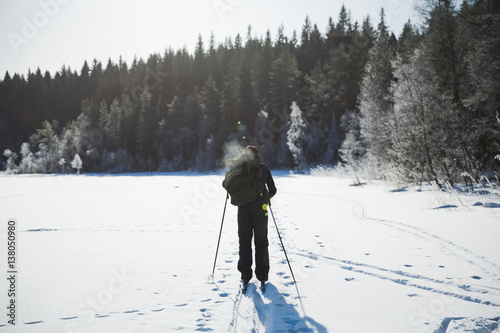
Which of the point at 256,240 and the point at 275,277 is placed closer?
the point at 256,240

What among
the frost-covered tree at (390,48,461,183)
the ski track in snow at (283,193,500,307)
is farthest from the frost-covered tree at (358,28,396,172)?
the ski track in snow at (283,193,500,307)

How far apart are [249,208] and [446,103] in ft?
44.7

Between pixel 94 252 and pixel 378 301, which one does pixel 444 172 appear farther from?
pixel 94 252

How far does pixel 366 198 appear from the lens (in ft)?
36.7

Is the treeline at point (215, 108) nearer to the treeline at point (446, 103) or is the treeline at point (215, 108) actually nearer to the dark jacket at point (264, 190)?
the treeline at point (446, 103)

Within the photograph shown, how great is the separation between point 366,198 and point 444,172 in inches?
210

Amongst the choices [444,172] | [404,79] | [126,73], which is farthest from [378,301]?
[126,73]

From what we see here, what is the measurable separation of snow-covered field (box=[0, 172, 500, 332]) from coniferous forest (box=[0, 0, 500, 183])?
3.48 meters

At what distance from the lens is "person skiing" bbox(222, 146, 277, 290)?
146 inches

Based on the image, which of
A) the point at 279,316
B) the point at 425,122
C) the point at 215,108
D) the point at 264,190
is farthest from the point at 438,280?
the point at 215,108

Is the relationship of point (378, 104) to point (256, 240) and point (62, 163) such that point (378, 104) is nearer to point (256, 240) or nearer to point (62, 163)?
point (256, 240)

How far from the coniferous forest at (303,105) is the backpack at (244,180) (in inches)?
256

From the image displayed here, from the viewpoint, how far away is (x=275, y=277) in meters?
4.05

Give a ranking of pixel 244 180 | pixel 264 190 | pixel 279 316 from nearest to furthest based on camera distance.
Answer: pixel 279 316, pixel 244 180, pixel 264 190
